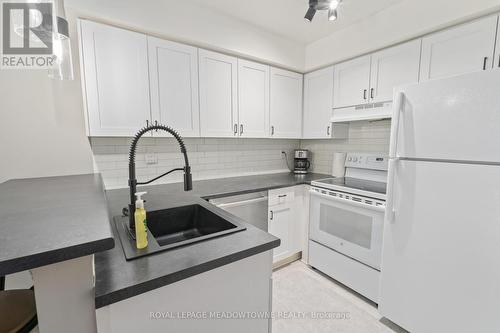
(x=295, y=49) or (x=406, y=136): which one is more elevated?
(x=295, y=49)

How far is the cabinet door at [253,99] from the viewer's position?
7.96 ft

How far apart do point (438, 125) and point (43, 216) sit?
6.54 ft

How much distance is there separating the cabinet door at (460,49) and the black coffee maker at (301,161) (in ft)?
4.78

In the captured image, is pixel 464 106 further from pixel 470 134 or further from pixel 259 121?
pixel 259 121

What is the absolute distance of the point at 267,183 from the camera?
2.41 m

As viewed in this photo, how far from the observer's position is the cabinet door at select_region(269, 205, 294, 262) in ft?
7.71

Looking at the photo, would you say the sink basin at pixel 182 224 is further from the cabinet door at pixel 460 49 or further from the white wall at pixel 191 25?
the cabinet door at pixel 460 49

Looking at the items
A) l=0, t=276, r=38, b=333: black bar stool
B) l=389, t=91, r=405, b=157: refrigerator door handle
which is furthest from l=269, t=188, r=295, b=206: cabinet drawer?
l=0, t=276, r=38, b=333: black bar stool

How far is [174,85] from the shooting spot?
201cm

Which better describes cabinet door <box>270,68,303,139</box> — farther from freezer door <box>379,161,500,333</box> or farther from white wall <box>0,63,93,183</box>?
white wall <box>0,63,93,183</box>

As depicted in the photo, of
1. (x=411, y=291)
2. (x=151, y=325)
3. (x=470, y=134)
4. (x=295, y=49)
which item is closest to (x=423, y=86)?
(x=470, y=134)

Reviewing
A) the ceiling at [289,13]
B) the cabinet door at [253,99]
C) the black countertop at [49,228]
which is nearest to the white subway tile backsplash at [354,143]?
the cabinet door at [253,99]

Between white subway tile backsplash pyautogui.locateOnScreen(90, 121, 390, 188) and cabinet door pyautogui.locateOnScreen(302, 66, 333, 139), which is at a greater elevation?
cabinet door pyautogui.locateOnScreen(302, 66, 333, 139)

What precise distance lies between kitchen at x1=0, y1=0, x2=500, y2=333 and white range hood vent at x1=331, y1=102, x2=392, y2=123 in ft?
0.06
